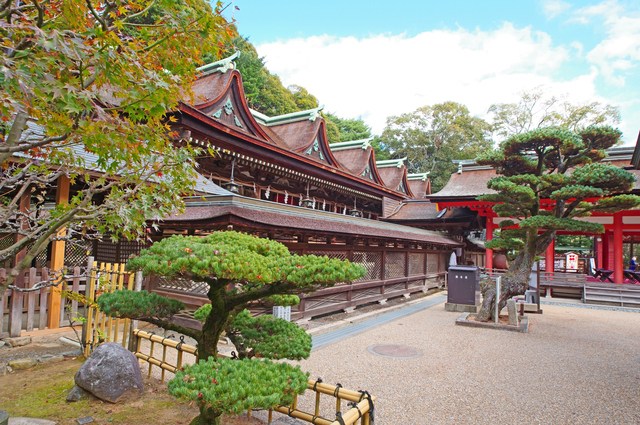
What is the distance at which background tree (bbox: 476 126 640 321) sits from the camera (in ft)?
28.2

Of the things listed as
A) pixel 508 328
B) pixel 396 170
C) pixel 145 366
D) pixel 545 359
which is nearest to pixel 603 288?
pixel 508 328

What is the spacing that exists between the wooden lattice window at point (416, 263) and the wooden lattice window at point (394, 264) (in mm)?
776

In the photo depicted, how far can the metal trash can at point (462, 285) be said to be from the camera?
10930 millimetres

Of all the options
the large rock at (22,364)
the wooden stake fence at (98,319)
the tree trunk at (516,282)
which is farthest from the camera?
the tree trunk at (516,282)

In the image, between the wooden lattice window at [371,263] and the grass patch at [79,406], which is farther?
the wooden lattice window at [371,263]

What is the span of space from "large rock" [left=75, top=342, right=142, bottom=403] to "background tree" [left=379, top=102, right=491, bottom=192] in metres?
34.9

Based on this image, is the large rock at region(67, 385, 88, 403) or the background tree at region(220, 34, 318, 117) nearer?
the large rock at region(67, 385, 88, 403)

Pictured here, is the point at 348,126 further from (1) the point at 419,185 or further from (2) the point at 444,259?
(2) the point at 444,259

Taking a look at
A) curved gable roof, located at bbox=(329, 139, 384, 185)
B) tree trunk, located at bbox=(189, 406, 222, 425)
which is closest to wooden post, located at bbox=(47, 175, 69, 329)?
tree trunk, located at bbox=(189, 406, 222, 425)

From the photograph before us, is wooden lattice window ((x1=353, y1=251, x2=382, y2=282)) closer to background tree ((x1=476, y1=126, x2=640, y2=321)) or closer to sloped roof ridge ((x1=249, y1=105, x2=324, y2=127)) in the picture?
background tree ((x1=476, y1=126, x2=640, y2=321))

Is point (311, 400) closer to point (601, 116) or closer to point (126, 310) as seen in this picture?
point (126, 310)

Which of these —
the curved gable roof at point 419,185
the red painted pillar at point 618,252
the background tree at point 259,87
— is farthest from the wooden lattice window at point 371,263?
the background tree at point 259,87

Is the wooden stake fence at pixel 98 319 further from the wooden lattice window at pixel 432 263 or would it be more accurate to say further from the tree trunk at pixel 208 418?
the wooden lattice window at pixel 432 263

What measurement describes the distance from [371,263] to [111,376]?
842cm
